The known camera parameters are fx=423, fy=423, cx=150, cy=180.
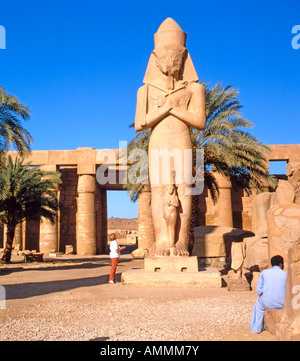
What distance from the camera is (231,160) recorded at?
12.7 meters

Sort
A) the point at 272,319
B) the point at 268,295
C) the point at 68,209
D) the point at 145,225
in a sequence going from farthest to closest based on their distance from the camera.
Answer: the point at 68,209 → the point at 145,225 → the point at 268,295 → the point at 272,319

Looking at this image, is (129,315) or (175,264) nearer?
(129,315)

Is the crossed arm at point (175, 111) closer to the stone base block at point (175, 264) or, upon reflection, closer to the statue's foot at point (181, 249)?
the statue's foot at point (181, 249)

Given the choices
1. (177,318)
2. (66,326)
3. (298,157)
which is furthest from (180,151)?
(298,157)

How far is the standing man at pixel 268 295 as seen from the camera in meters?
3.67

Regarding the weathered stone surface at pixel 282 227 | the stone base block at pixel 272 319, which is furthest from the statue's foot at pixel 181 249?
the stone base block at pixel 272 319

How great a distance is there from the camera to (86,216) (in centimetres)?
2067

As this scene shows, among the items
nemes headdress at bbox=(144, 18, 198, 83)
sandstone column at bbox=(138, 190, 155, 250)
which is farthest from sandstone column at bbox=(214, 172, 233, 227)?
nemes headdress at bbox=(144, 18, 198, 83)

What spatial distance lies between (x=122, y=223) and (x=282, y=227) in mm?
43022

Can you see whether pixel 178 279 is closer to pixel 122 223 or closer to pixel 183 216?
pixel 183 216

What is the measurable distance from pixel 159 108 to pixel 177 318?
4.01m

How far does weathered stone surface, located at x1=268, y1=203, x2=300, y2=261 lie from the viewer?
6.47m

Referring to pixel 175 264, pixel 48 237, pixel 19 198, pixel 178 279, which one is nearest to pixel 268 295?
pixel 178 279

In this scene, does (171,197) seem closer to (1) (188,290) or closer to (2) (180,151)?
(2) (180,151)
